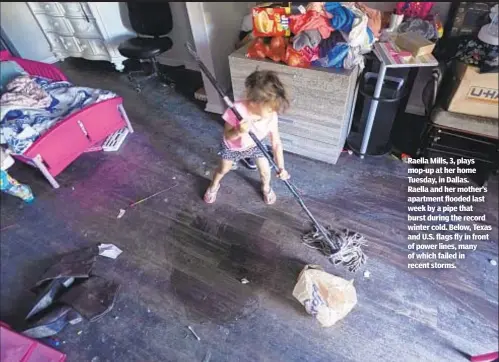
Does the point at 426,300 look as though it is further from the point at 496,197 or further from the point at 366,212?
the point at 496,197

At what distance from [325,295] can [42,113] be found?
1.64 metres

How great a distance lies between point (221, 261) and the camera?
4.12ft

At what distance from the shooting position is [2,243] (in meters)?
1.40

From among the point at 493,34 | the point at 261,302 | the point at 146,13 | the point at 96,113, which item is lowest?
the point at 261,302

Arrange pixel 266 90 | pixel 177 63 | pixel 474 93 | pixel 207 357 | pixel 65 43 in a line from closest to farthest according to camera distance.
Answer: pixel 474 93, pixel 266 90, pixel 207 357, pixel 65 43, pixel 177 63

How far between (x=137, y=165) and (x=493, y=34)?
5.31ft

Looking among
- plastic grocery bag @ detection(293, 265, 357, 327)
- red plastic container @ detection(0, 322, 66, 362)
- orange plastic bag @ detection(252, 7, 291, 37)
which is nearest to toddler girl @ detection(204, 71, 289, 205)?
orange plastic bag @ detection(252, 7, 291, 37)

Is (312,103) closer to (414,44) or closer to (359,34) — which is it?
(359,34)

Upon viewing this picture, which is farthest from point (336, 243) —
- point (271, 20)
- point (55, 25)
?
point (55, 25)

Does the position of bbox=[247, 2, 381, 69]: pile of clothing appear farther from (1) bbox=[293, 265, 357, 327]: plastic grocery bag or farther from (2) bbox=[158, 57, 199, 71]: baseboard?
(2) bbox=[158, 57, 199, 71]: baseboard

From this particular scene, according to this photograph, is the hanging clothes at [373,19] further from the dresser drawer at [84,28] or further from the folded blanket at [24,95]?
the dresser drawer at [84,28]

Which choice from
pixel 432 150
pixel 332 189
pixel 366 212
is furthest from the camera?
pixel 332 189

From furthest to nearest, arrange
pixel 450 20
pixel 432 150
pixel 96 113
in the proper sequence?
pixel 96 113, pixel 450 20, pixel 432 150

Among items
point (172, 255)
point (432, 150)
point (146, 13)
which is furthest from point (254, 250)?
point (146, 13)
